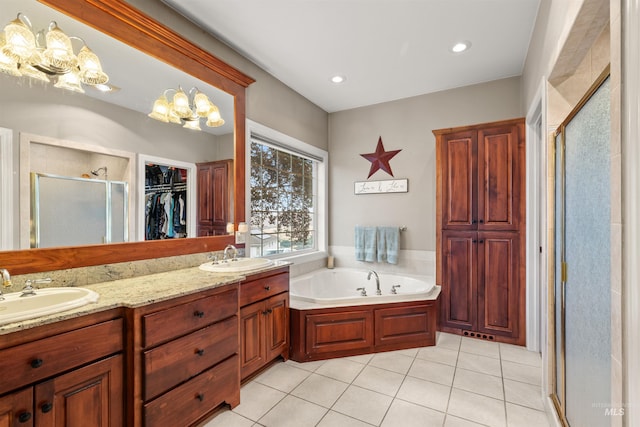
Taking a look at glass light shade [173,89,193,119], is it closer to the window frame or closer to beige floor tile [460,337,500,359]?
the window frame

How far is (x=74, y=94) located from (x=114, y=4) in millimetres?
637

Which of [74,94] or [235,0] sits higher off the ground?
[235,0]

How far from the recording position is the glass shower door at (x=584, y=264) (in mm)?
1077

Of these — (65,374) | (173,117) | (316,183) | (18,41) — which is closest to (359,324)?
(65,374)

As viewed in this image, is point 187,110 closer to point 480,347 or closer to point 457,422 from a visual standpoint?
point 457,422

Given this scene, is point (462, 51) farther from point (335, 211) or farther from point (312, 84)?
point (335, 211)

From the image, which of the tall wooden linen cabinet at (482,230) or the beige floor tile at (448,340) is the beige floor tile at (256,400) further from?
the tall wooden linen cabinet at (482,230)

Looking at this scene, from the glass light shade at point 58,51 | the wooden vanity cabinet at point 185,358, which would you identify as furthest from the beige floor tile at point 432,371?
the glass light shade at point 58,51

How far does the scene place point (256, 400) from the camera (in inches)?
78.9

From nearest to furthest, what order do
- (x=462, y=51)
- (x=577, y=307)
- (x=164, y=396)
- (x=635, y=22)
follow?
(x=635, y=22), (x=577, y=307), (x=164, y=396), (x=462, y=51)

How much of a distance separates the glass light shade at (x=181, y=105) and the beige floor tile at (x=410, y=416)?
252cm

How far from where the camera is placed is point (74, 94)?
1.66 m

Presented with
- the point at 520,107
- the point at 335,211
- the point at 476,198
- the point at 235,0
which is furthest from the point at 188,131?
the point at 520,107

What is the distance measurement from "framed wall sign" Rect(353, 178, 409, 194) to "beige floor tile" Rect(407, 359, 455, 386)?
199cm
